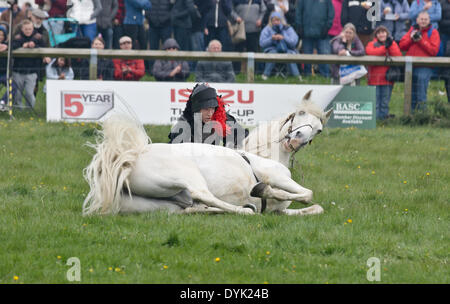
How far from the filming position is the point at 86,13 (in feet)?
60.8

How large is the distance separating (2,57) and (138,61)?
2782mm

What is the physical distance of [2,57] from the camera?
1633cm

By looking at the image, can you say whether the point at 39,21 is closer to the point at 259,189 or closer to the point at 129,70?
the point at 129,70

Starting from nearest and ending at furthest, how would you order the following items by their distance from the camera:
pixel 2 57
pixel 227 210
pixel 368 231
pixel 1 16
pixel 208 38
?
pixel 368 231, pixel 227 210, pixel 2 57, pixel 1 16, pixel 208 38

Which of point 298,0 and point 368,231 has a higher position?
point 298,0

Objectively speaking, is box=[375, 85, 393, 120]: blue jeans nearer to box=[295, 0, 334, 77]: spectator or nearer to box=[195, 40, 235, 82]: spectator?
box=[295, 0, 334, 77]: spectator

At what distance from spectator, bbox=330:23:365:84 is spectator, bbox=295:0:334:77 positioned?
1487 mm

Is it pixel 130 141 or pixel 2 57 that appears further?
pixel 2 57

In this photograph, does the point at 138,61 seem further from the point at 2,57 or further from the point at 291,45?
the point at 291,45

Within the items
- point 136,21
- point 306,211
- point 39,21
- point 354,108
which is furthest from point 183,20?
point 306,211

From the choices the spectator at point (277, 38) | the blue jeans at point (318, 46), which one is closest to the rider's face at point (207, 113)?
the spectator at point (277, 38)

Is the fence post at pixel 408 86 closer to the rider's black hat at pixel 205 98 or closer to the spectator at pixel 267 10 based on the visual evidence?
the spectator at pixel 267 10

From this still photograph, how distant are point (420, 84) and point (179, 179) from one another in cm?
1064
